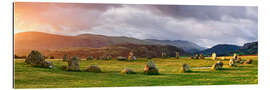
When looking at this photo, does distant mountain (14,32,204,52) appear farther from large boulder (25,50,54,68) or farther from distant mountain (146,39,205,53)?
large boulder (25,50,54,68)

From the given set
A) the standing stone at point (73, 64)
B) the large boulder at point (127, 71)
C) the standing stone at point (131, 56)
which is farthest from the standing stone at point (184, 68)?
the standing stone at point (73, 64)

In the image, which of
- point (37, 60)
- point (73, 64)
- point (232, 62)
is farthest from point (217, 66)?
point (37, 60)

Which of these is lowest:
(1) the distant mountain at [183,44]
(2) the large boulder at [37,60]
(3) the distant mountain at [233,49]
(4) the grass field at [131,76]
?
(4) the grass field at [131,76]

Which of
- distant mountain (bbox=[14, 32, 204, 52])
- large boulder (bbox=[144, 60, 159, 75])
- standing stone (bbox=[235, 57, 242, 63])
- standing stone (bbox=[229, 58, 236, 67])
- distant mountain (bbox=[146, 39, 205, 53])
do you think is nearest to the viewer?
distant mountain (bbox=[14, 32, 204, 52])

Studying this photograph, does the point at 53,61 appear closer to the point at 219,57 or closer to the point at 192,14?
the point at 192,14

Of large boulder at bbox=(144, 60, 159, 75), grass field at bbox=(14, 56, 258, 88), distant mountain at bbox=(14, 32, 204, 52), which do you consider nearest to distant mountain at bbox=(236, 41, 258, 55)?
grass field at bbox=(14, 56, 258, 88)

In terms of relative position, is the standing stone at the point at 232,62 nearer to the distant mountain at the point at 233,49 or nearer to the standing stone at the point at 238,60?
the standing stone at the point at 238,60
